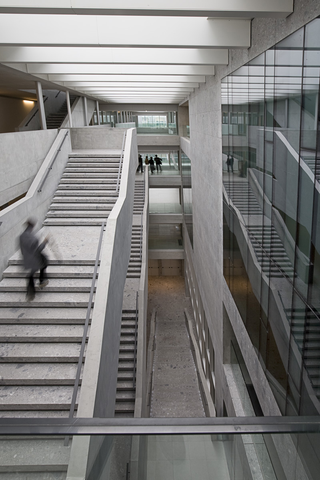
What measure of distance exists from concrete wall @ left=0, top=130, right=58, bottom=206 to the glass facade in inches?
216

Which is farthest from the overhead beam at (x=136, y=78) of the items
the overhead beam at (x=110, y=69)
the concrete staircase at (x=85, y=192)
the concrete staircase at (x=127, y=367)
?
the concrete staircase at (x=127, y=367)

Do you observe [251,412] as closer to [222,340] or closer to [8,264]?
[222,340]

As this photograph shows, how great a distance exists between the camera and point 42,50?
721 centimetres

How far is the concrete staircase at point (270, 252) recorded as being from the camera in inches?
202

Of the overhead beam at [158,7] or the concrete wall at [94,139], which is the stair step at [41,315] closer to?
the overhead beam at [158,7]

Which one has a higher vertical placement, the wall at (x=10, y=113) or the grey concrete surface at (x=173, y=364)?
the wall at (x=10, y=113)

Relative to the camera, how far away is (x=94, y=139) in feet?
51.0

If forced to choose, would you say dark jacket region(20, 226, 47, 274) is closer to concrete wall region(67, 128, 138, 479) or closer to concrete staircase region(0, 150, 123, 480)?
concrete staircase region(0, 150, 123, 480)

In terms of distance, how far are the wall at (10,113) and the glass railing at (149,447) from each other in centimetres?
1906

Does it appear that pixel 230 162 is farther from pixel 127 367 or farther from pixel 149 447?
pixel 149 447

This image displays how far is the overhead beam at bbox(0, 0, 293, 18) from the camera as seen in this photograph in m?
4.07

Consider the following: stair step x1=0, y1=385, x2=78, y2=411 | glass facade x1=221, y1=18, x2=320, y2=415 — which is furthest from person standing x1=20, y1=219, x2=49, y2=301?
glass facade x1=221, y1=18, x2=320, y2=415

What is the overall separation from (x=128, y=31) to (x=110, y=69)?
12.7ft

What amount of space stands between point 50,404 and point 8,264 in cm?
391
